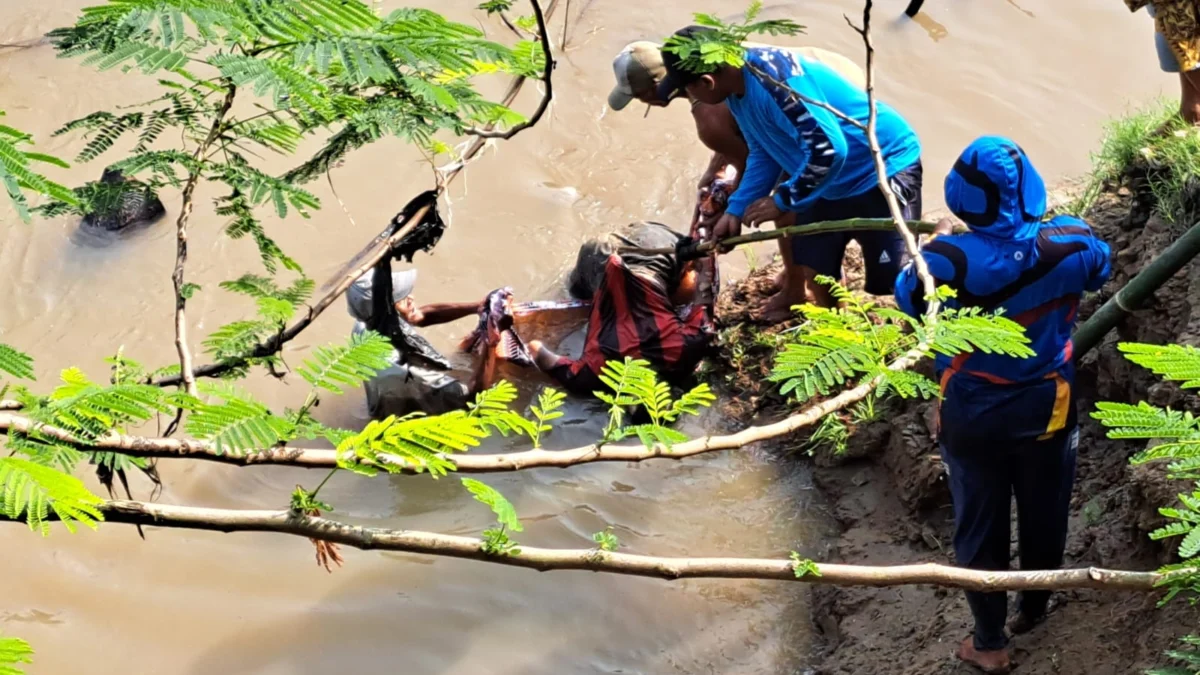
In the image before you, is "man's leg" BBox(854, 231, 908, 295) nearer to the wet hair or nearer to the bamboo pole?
the wet hair

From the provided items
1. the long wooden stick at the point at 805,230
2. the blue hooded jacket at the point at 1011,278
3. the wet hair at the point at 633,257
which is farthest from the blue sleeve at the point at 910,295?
the wet hair at the point at 633,257

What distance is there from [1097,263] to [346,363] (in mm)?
2154

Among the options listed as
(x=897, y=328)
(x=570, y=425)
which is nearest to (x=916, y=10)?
(x=570, y=425)

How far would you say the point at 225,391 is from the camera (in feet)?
5.34

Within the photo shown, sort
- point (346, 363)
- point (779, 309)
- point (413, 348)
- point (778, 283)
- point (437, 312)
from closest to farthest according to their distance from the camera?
point (346, 363), point (413, 348), point (437, 312), point (779, 309), point (778, 283)

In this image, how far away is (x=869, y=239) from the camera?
14.6 ft

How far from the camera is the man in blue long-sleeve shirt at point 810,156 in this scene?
3.91 meters

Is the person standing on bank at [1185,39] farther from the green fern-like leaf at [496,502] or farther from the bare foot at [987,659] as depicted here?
the green fern-like leaf at [496,502]

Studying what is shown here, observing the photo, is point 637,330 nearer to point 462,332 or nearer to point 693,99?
point 693,99

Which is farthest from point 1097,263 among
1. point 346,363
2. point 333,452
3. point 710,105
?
point 333,452

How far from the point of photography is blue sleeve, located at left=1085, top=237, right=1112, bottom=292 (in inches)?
111

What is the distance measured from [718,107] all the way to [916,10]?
11.4ft

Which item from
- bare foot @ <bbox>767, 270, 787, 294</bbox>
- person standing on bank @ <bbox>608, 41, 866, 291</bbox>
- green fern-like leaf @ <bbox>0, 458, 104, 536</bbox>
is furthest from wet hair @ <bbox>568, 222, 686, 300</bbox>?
green fern-like leaf @ <bbox>0, 458, 104, 536</bbox>

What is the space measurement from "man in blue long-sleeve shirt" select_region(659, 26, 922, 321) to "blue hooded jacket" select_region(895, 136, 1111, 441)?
3.73 ft
